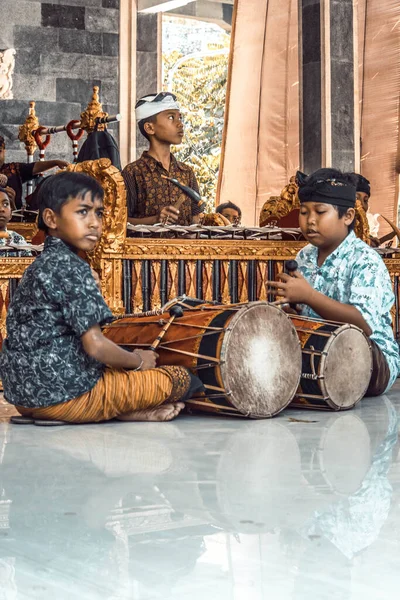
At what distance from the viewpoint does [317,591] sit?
1770 mm

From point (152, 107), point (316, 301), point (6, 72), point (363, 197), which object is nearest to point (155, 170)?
point (152, 107)

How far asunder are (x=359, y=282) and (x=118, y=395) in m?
1.16

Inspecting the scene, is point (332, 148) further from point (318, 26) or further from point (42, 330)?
point (42, 330)

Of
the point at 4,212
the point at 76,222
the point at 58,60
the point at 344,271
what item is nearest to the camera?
the point at 76,222

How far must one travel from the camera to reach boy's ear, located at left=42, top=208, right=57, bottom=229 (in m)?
3.64

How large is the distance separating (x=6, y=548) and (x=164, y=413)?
1.73m

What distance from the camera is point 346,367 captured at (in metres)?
3.99

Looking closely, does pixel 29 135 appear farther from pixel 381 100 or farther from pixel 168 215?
pixel 168 215

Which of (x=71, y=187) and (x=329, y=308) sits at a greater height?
(x=71, y=187)

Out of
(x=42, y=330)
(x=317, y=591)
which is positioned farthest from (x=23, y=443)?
(x=317, y=591)

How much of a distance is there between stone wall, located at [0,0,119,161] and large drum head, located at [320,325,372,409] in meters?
6.09

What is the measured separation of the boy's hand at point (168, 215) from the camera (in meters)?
5.28

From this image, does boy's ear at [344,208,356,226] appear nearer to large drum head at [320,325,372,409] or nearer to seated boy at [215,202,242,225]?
large drum head at [320,325,372,409]

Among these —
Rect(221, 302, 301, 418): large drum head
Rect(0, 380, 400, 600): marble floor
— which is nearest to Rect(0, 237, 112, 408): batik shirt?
Rect(0, 380, 400, 600): marble floor
